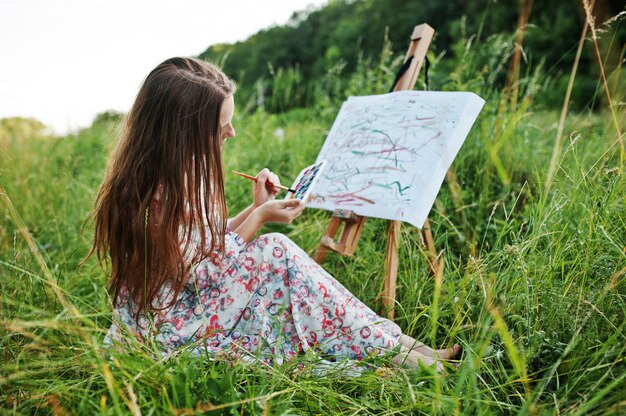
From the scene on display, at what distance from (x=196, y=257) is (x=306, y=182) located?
50 cm

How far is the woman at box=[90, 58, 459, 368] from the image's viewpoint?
5.09ft

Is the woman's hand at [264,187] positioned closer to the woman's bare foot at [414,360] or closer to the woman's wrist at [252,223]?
the woman's wrist at [252,223]

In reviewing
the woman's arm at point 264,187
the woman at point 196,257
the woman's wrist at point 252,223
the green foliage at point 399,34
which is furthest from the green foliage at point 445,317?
the green foliage at point 399,34

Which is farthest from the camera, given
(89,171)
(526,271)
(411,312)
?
(89,171)

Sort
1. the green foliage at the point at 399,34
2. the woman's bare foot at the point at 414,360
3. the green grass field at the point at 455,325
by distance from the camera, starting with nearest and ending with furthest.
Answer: the green grass field at the point at 455,325 < the woman's bare foot at the point at 414,360 < the green foliage at the point at 399,34

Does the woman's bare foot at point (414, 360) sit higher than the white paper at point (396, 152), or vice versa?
the white paper at point (396, 152)

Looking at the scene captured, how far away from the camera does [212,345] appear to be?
1563 mm

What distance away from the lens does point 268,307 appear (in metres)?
1.66

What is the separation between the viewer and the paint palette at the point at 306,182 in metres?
1.74

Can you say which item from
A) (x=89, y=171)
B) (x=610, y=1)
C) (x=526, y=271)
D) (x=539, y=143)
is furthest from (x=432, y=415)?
(x=610, y=1)

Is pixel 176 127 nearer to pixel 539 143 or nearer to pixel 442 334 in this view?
pixel 442 334

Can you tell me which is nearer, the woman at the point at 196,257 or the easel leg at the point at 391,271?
the woman at the point at 196,257

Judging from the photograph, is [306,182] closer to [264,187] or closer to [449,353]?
[264,187]

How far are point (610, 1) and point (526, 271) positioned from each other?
13.5 metres
